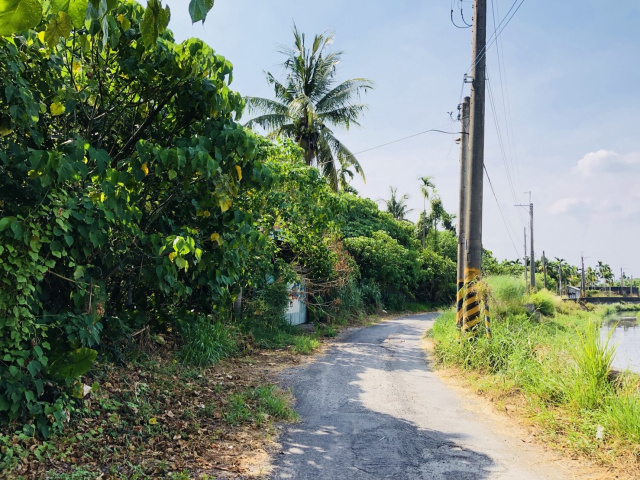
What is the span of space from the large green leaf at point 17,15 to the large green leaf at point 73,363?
3844mm

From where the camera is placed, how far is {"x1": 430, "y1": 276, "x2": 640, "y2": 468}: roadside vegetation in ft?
15.6

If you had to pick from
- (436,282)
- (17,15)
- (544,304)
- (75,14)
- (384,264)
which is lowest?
(544,304)

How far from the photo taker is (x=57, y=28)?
120cm

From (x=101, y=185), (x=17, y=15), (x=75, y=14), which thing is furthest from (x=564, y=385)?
(x=17, y=15)

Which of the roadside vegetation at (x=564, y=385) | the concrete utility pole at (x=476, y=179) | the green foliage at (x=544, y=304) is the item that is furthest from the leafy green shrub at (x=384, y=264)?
the roadside vegetation at (x=564, y=385)

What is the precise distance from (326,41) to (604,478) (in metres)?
18.6

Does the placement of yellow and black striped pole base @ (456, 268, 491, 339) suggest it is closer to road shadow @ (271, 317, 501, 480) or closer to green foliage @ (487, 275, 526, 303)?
road shadow @ (271, 317, 501, 480)

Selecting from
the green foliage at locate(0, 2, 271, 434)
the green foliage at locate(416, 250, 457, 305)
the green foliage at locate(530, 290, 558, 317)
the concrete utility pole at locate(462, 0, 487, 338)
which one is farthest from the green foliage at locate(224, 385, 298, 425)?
the green foliage at locate(416, 250, 457, 305)

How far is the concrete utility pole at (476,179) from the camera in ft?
31.8

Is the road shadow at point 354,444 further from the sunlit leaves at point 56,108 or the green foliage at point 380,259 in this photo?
the green foliage at point 380,259

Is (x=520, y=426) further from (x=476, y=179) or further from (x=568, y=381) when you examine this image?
(x=476, y=179)

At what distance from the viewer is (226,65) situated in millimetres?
5219

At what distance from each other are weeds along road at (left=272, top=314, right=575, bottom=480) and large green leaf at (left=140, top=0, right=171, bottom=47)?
4032 mm

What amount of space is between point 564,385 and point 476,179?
5137mm
